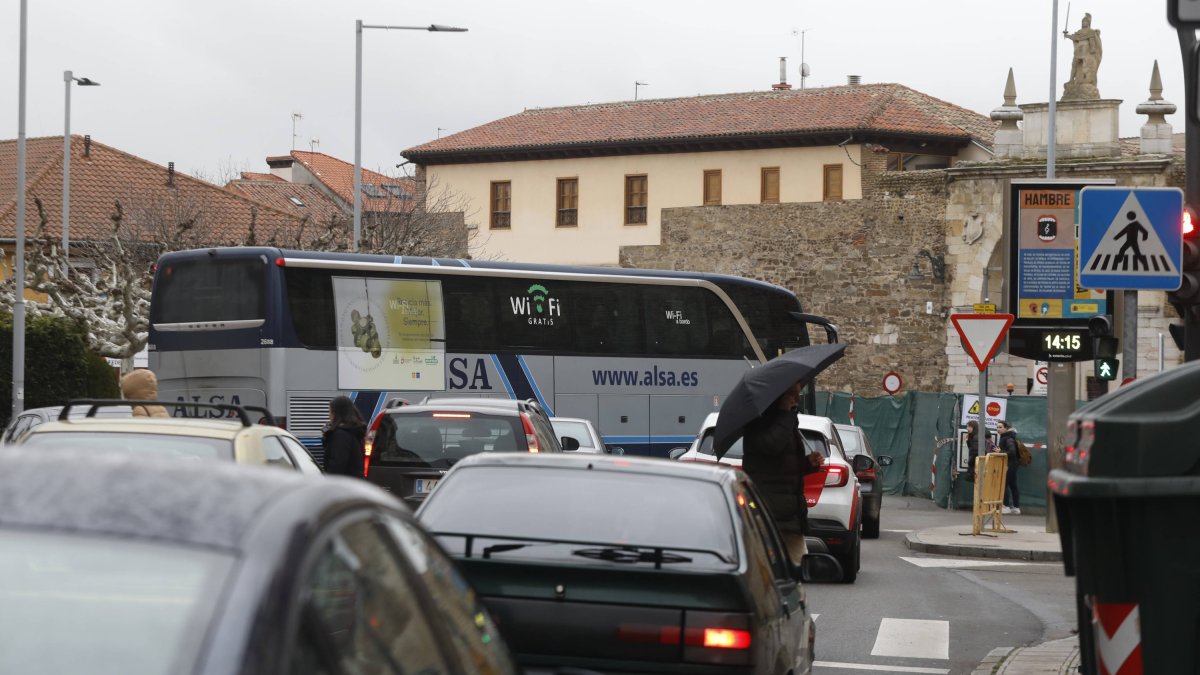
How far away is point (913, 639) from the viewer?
13.4 meters

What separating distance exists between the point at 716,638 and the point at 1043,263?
18.5 metres

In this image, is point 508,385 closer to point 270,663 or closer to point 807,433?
point 807,433

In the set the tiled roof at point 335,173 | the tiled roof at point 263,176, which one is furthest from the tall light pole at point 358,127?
the tiled roof at point 263,176

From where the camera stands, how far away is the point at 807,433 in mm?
18375

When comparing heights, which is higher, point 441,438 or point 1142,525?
point 1142,525

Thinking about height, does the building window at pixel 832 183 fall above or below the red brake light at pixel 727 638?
above

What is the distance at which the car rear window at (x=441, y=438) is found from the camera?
51.6 feet

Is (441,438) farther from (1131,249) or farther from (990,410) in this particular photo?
(990,410)

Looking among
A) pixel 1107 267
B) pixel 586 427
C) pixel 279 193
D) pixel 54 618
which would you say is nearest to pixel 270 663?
pixel 54 618

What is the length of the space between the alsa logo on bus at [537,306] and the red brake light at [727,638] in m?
20.7

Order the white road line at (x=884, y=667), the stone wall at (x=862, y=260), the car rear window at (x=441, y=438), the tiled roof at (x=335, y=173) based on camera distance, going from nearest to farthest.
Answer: the white road line at (x=884, y=667) → the car rear window at (x=441, y=438) → the stone wall at (x=862, y=260) → the tiled roof at (x=335, y=173)

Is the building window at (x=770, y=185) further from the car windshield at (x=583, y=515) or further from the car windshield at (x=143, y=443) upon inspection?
the car windshield at (x=583, y=515)

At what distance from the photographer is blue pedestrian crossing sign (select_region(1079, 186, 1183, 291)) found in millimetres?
11742

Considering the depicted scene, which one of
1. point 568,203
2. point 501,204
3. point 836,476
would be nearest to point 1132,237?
point 836,476
